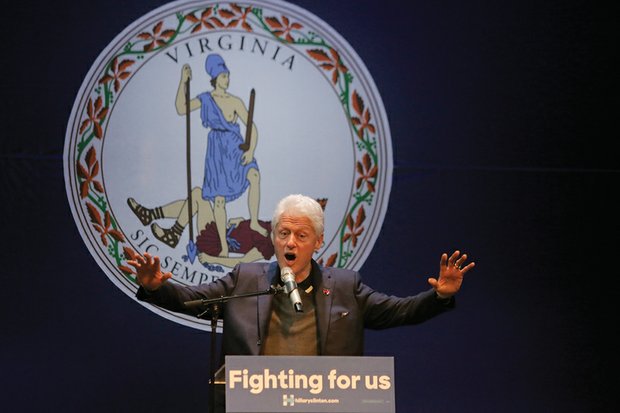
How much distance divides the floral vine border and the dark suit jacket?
685 millimetres

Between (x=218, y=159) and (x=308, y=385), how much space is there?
5.81 feet

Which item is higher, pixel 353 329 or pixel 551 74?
pixel 551 74

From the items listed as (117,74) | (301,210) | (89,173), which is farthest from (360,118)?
(89,173)

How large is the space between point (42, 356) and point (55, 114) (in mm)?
1143

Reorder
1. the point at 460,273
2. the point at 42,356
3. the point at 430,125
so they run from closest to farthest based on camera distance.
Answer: the point at 460,273 < the point at 42,356 < the point at 430,125

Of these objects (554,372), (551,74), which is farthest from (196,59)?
(554,372)

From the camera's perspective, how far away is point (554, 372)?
4.55 meters

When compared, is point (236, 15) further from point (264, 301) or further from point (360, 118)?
point (264, 301)

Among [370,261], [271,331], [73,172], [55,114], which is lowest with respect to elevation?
[271,331]

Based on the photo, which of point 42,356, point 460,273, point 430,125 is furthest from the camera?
point 430,125

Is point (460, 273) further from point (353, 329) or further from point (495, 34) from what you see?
point (495, 34)

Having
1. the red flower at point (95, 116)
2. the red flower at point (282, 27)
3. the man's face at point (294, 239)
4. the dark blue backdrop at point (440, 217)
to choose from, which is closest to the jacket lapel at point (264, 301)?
the man's face at point (294, 239)

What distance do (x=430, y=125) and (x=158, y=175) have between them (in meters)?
1.38

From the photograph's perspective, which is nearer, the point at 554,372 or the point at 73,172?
the point at 73,172
